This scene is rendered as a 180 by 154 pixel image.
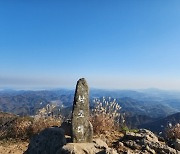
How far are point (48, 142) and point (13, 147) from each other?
13.6ft

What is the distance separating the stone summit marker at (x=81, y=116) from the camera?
841 centimetres

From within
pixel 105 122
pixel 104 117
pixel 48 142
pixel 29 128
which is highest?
pixel 104 117

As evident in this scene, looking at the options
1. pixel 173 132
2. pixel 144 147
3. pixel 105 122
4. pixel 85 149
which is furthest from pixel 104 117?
pixel 85 149

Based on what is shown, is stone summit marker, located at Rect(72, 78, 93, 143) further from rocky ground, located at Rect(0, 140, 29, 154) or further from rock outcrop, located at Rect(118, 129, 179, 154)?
rocky ground, located at Rect(0, 140, 29, 154)

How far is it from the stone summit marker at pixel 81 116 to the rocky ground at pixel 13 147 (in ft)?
12.1

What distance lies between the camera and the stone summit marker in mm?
8414

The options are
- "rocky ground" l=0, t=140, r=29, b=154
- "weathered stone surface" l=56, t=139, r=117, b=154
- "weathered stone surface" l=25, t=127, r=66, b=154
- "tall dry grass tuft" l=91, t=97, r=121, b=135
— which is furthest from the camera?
"tall dry grass tuft" l=91, t=97, r=121, b=135

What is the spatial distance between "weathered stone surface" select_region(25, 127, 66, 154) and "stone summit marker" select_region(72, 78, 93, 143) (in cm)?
46

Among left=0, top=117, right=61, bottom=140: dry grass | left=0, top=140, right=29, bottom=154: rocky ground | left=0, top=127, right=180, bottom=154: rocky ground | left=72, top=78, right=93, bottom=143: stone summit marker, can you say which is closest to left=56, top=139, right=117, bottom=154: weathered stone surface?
left=0, top=127, right=180, bottom=154: rocky ground

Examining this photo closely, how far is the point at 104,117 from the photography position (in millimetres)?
11734

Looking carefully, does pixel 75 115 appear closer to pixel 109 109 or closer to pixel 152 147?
pixel 152 147

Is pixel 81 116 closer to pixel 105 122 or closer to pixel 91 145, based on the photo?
pixel 91 145

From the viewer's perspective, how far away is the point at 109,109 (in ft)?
40.4

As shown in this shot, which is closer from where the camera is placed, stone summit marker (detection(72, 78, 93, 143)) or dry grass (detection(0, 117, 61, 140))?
stone summit marker (detection(72, 78, 93, 143))
